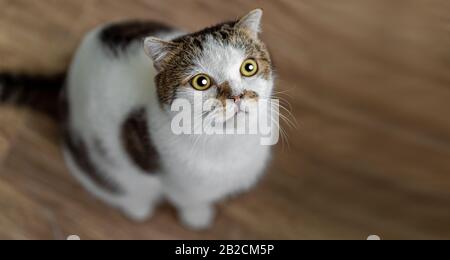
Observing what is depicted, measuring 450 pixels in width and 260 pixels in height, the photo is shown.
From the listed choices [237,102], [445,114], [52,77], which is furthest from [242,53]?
[445,114]

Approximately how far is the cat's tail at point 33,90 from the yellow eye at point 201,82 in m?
0.45

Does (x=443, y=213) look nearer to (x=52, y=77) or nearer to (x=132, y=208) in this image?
(x=132, y=208)

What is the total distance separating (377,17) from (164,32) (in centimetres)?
56

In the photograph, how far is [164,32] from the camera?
990mm

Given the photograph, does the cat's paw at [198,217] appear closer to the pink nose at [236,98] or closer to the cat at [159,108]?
the cat at [159,108]

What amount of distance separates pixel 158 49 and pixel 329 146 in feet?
2.00

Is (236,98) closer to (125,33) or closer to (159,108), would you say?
(159,108)

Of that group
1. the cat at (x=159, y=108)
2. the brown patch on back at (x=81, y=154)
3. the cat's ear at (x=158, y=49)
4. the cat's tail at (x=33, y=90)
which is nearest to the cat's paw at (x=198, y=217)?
the cat at (x=159, y=108)

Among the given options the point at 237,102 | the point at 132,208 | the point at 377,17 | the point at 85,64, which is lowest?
the point at 237,102

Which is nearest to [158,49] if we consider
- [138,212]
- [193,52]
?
[193,52]

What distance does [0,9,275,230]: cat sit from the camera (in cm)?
75

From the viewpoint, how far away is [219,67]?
2.42 ft

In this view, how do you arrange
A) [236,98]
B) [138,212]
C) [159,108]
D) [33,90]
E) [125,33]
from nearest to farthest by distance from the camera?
1. [236,98]
2. [159,108]
3. [125,33]
4. [33,90]
5. [138,212]

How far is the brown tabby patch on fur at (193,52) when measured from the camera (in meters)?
0.76
